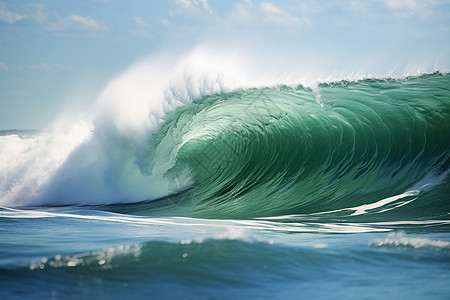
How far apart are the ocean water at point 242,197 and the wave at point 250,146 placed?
0.03 meters

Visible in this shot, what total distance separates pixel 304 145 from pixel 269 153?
0.68 m

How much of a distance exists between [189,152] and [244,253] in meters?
6.73

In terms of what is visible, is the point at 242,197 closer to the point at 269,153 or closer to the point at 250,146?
the point at 269,153

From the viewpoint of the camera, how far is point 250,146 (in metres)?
10.3

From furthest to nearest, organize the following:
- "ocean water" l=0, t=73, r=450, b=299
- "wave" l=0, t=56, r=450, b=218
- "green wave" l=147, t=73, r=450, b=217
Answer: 1. "wave" l=0, t=56, r=450, b=218
2. "green wave" l=147, t=73, r=450, b=217
3. "ocean water" l=0, t=73, r=450, b=299

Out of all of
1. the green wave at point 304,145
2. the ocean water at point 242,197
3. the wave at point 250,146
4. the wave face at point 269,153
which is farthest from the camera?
the wave at point 250,146

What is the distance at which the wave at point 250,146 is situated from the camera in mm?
8742

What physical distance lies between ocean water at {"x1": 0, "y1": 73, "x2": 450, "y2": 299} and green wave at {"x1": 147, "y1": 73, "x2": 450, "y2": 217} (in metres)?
0.03

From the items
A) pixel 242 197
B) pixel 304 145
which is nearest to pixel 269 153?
pixel 304 145

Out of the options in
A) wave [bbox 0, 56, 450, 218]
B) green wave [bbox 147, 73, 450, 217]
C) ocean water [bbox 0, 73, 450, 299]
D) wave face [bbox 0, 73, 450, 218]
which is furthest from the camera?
wave [bbox 0, 56, 450, 218]

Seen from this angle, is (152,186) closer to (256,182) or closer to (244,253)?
(256,182)

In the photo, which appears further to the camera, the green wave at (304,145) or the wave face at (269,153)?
the wave face at (269,153)

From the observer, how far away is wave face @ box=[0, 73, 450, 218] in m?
8.47

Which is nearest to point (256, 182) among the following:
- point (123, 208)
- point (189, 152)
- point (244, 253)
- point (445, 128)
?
point (189, 152)
